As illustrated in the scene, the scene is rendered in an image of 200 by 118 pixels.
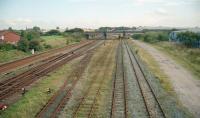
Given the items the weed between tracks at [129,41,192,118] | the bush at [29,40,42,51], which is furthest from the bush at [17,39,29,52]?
the weed between tracks at [129,41,192,118]

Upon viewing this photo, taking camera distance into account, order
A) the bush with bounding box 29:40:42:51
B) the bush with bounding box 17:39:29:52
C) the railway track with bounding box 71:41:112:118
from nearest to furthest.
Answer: the railway track with bounding box 71:41:112:118, the bush with bounding box 17:39:29:52, the bush with bounding box 29:40:42:51

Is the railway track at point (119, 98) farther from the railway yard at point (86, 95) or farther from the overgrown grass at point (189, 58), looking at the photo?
the overgrown grass at point (189, 58)

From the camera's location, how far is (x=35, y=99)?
803 inches

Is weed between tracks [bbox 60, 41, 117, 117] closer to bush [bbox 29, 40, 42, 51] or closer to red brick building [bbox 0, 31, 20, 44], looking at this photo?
bush [bbox 29, 40, 42, 51]

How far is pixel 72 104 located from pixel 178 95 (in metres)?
8.40

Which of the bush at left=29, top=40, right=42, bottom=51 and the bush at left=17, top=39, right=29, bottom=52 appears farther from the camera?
the bush at left=29, top=40, right=42, bottom=51

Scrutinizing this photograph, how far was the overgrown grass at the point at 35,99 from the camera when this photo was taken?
56.4 feet

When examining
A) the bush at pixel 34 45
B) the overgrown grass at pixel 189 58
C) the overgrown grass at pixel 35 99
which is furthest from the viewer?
the bush at pixel 34 45

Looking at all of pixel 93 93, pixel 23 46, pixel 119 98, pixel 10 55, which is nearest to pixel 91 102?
pixel 119 98

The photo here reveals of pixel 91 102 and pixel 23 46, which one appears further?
pixel 23 46

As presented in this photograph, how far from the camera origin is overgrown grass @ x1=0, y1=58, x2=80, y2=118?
17.2 metres

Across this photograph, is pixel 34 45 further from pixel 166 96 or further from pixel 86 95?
pixel 166 96

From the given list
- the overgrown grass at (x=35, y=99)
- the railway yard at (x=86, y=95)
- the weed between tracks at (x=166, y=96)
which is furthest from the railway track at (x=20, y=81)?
the weed between tracks at (x=166, y=96)

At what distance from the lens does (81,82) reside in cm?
2633
